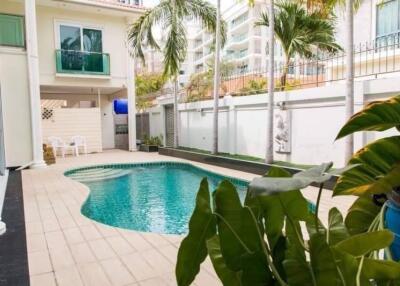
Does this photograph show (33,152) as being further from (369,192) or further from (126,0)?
(369,192)

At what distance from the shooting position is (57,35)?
42.1ft

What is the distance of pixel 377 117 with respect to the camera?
4.06ft

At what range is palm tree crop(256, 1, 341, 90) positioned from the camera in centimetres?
893

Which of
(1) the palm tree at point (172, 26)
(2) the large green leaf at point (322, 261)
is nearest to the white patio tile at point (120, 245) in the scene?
(2) the large green leaf at point (322, 261)

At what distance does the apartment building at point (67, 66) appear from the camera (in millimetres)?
9117

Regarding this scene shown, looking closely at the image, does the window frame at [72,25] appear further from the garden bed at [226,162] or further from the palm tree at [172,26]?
the garden bed at [226,162]

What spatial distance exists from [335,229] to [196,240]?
649mm

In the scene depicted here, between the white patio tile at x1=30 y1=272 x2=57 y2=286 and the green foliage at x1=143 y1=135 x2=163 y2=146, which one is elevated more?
the green foliage at x1=143 y1=135 x2=163 y2=146

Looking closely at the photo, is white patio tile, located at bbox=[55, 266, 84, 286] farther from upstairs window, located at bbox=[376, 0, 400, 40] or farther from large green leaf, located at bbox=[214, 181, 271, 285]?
upstairs window, located at bbox=[376, 0, 400, 40]

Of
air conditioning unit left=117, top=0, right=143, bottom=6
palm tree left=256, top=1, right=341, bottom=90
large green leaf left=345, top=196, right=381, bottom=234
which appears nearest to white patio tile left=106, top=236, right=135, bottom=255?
large green leaf left=345, top=196, right=381, bottom=234

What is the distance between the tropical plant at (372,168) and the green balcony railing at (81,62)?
1293 centimetres

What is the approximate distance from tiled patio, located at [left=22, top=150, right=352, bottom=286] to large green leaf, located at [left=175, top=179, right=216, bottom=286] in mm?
1423

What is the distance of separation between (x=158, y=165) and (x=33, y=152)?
3.85 meters

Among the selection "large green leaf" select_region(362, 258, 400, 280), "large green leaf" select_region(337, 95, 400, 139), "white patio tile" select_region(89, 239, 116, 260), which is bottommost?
"white patio tile" select_region(89, 239, 116, 260)
